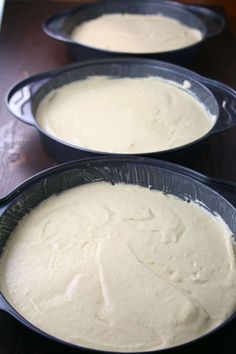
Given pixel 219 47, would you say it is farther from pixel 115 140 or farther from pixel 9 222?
pixel 9 222

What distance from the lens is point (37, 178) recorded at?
1042 mm

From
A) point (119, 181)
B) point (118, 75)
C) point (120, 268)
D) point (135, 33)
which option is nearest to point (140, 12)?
point (135, 33)

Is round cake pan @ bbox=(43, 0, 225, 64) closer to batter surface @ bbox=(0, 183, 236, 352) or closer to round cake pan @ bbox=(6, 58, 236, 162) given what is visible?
round cake pan @ bbox=(6, 58, 236, 162)

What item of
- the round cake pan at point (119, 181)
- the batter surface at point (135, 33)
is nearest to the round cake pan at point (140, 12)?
the batter surface at point (135, 33)

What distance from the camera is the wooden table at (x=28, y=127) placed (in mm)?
841

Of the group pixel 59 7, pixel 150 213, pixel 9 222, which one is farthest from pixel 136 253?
pixel 59 7

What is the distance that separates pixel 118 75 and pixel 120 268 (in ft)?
2.62

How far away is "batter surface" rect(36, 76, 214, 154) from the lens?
128 cm

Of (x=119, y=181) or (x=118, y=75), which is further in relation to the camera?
(x=118, y=75)

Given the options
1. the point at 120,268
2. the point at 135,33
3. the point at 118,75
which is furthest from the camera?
the point at 135,33

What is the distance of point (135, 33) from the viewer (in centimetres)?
186

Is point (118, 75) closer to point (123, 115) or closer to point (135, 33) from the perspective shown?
point (123, 115)

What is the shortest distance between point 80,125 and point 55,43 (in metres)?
0.63

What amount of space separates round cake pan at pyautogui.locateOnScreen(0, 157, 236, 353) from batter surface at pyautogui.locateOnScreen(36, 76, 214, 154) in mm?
126
